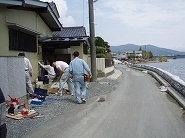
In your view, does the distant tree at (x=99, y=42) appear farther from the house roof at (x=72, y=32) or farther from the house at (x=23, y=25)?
the house at (x=23, y=25)

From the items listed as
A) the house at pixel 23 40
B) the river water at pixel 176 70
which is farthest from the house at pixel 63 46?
the river water at pixel 176 70

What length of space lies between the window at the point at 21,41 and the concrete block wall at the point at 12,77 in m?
2.22

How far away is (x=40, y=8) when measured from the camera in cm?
1223

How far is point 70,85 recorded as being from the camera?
966 cm

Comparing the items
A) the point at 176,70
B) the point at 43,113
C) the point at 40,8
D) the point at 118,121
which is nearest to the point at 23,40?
the point at 40,8

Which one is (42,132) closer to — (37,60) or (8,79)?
(8,79)

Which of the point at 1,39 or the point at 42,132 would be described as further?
the point at 1,39

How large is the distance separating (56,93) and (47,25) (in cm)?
716

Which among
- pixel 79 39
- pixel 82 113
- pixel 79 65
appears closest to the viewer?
pixel 82 113

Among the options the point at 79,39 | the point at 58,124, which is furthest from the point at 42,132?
the point at 79,39

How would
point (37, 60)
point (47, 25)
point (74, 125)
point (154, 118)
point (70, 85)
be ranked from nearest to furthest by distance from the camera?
point (74, 125)
point (154, 118)
point (70, 85)
point (37, 60)
point (47, 25)

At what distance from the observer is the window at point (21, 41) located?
9.57 meters

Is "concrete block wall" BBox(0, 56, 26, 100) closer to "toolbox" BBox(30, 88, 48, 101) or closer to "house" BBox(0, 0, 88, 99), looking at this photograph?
"house" BBox(0, 0, 88, 99)

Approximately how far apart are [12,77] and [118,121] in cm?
358
